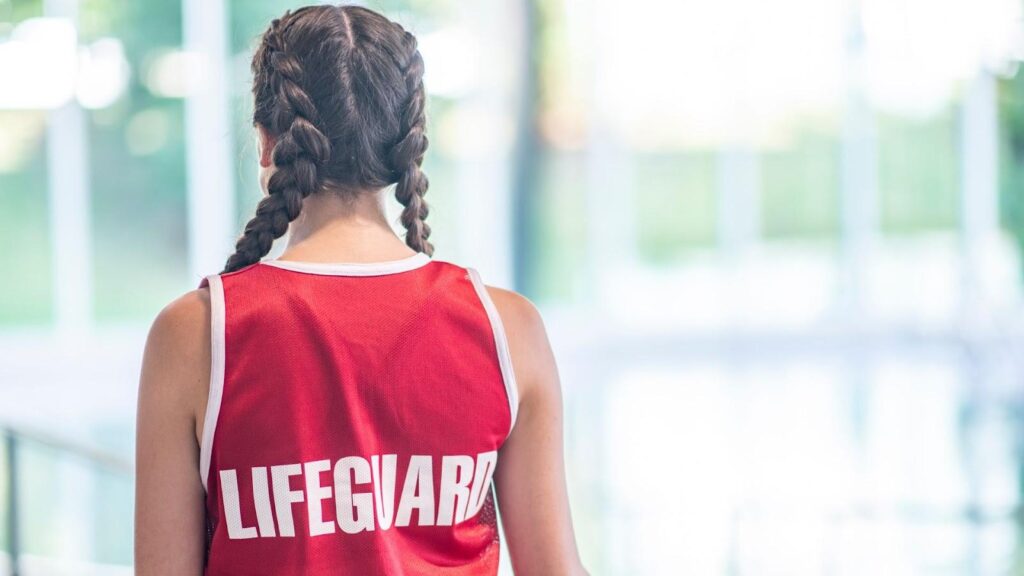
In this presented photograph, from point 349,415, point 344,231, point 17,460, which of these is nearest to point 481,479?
point 349,415

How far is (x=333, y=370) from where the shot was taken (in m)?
1.02

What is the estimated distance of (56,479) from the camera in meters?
5.22

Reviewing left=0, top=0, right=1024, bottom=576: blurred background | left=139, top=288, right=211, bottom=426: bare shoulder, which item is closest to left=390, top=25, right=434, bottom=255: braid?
left=139, top=288, right=211, bottom=426: bare shoulder

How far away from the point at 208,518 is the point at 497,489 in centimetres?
27

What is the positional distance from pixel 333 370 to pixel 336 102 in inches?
8.8

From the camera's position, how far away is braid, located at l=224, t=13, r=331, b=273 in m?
1.04

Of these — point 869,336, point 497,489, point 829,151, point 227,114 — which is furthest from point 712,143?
point 497,489

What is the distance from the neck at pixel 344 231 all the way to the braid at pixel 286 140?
0.02 meters

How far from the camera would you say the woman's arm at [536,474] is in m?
1.10

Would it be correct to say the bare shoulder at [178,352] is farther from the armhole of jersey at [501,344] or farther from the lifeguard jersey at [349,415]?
the armhole of jersey at [501,344]

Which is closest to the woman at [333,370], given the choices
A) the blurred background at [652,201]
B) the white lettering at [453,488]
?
the white lettering at [453,488]

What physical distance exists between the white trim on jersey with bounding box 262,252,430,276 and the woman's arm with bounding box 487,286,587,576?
75 mm

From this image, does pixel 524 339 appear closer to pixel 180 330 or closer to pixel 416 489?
pixel 416 489

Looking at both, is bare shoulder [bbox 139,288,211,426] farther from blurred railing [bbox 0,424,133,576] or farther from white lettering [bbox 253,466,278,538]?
blurred railing [bbox 0,424,133,576]
